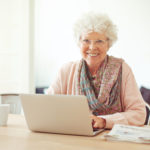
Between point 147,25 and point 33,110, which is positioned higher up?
point 147,25

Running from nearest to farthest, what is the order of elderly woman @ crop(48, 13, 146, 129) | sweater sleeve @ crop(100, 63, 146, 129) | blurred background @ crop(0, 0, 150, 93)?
sweater sleeve @ crop(100, 63, 146, 129), elderly woman @ crop(48, 13, 146, 129), blurred background @ crop(0, 0, 150, 93)

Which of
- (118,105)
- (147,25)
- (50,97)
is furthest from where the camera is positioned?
(147,25)

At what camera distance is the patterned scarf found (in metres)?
2.12

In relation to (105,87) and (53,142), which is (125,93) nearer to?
(105,87)

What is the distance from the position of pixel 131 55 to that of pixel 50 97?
12.0ft

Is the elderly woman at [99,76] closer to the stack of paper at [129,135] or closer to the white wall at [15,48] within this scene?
the stack of paper at [129,135]

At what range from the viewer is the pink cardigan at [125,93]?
72.8 inches

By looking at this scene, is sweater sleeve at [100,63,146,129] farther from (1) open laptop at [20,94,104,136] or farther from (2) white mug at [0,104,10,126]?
(2) white mug at [0,104,10,126]

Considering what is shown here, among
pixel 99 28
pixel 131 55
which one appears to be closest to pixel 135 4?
pixel 131 55

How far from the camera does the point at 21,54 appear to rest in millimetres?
4027

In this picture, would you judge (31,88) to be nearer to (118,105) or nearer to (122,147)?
(118,105)

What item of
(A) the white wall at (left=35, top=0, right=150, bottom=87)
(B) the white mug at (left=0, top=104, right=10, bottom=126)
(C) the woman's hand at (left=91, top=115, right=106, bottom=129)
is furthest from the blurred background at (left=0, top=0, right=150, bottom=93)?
(C) the woman's hand at (left=91, top=115, right=106, bottom=129)

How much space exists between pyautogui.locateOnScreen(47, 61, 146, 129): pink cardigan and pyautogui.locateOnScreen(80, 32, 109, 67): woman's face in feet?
0.46

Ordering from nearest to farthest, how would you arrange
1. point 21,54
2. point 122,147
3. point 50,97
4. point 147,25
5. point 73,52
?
point 122,147 → point 50,97 → point 21,54 → point 147,25 → point 73,52
